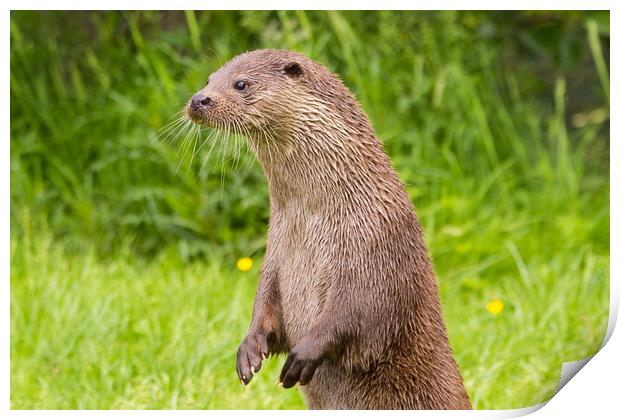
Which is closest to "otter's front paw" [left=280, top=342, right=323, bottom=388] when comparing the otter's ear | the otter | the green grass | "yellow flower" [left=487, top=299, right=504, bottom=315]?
the otter

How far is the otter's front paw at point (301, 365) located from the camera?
2432mm

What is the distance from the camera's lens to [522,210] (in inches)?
183

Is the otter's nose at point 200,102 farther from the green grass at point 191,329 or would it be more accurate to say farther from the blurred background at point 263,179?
the blurred background at point 263,179

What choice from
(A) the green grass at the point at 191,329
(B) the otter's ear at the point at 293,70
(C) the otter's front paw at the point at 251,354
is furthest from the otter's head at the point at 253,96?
(A) the green grass at the point at 191,329

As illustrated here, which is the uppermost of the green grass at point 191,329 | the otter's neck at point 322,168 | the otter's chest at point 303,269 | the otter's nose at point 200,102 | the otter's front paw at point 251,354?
the otter's nose at point 200,102

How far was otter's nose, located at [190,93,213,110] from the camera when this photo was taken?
8.10ft

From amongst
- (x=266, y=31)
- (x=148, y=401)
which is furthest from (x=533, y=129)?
(x=148, y=401)

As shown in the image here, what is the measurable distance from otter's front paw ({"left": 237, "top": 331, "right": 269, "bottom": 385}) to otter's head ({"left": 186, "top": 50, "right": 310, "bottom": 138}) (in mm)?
472

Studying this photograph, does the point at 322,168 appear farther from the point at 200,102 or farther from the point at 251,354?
the point at 251,354

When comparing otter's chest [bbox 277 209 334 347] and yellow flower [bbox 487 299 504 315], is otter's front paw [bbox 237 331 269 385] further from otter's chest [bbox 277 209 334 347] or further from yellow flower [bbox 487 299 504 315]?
yellow flower [bbox 487 299 504 315]

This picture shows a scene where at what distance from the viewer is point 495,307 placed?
390 centimetres

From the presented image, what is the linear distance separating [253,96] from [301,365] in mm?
625
